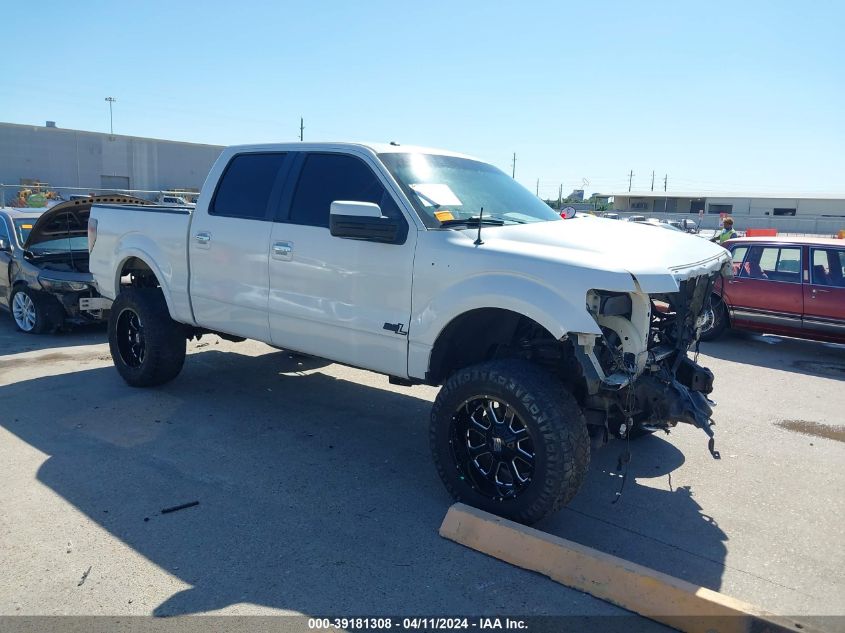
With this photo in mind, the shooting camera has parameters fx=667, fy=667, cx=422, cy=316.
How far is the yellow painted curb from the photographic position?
2.92 meters

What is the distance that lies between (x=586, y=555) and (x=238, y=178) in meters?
4.05

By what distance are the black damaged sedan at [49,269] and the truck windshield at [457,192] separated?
546 cm

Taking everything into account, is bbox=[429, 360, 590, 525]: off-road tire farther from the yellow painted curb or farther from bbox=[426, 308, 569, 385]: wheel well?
bbox=[426, 308, 569, 385]: wheel well

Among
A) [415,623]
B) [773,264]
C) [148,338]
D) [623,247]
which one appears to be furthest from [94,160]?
[415,623]

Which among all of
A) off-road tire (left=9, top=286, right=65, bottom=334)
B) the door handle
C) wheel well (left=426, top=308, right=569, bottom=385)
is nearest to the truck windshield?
wheel well (left=426, top=308, right=569, bottom=385)

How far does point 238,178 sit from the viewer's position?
18.4ft

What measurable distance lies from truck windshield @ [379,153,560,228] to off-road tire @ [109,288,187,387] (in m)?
2.87

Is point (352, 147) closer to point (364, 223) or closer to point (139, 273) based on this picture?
point (364, 223)

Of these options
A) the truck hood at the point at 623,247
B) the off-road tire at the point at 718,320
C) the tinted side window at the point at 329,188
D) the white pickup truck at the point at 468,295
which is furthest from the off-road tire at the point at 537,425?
the off-road tire at the point at 718,320

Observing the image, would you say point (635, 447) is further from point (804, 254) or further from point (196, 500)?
point (804, 254)

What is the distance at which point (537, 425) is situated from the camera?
3.60 m

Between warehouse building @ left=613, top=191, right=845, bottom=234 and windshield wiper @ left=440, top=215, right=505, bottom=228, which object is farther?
warehouse building @ left=613, top=191, right=845, bottom=234

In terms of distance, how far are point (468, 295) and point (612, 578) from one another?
1.69 metres

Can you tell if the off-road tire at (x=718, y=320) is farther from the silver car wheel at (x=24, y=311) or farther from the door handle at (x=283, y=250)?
the silver car wheel at (x=24, y=311)
